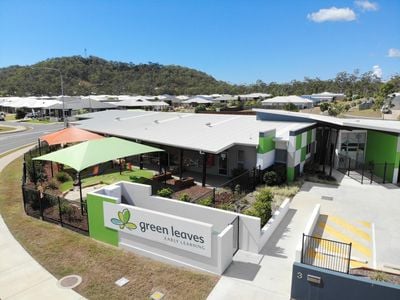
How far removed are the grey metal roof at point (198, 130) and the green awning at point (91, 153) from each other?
270 cm

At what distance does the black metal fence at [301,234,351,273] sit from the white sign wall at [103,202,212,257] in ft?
10.1

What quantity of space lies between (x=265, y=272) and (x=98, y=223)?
6497mm

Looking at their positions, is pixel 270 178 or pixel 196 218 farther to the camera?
pixel 270 178

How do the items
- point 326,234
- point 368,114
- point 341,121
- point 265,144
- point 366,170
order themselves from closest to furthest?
point 326,234 → point 265,144 → point 341,121 → point 366,170 → point 368,114

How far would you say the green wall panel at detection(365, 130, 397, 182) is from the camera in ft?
62.5

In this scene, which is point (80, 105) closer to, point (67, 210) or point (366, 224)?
point (67, 210)

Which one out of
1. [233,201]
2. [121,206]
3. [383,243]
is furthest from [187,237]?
[383,243]

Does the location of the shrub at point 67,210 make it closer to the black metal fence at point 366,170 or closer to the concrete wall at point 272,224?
the concrete wall at point 272,224

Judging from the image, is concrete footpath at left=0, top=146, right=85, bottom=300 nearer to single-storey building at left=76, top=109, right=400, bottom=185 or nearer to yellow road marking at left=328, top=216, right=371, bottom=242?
single-storey building at left=76, top=109, right=400, bottom=185

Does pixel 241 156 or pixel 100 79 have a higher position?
pixel 100 79

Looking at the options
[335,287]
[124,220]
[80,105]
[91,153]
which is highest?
[80,105]

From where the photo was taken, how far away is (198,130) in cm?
2250

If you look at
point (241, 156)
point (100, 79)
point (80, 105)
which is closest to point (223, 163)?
point (241, 156)

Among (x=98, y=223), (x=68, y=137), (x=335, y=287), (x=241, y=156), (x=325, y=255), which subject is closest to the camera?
(x=335, y=287)
